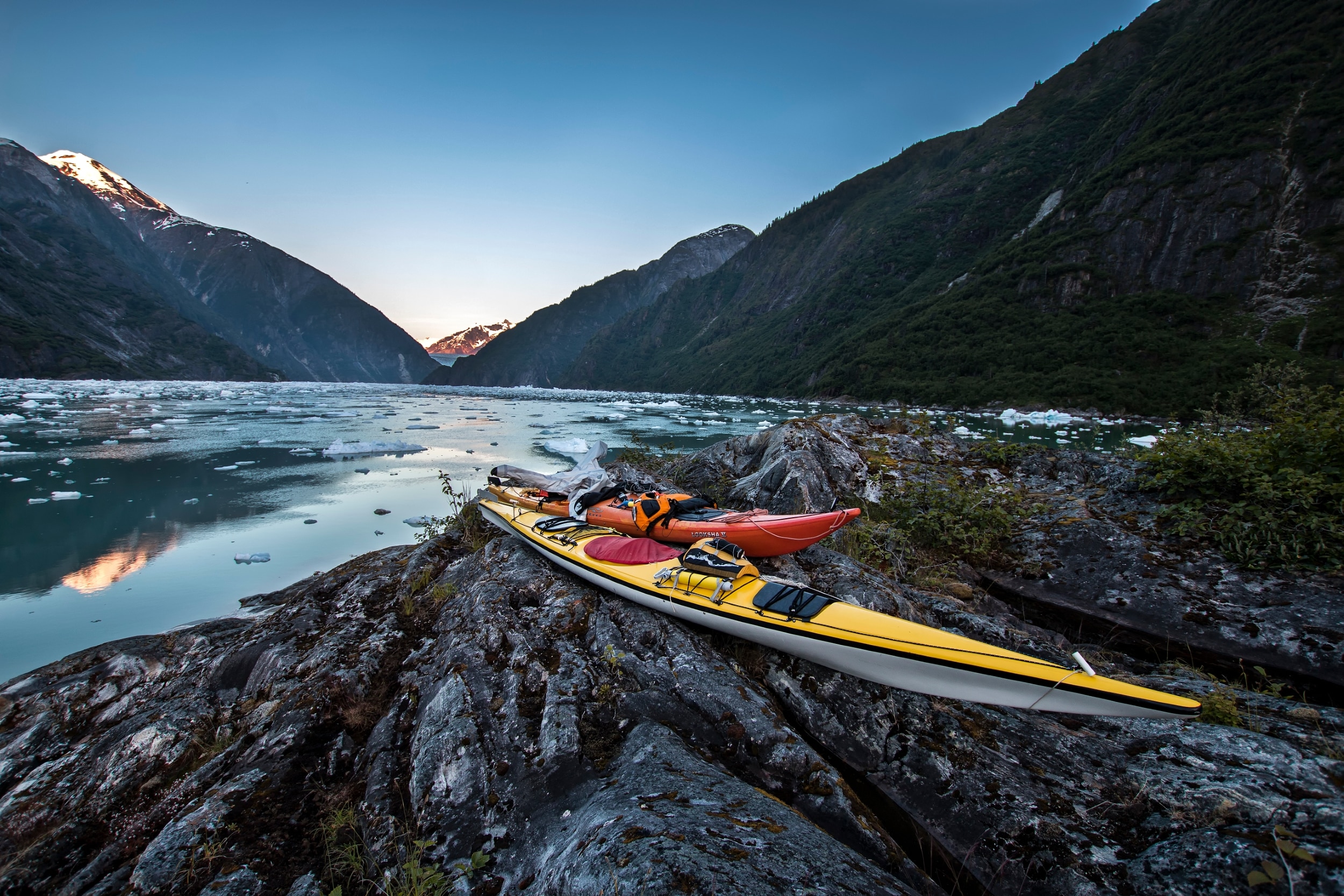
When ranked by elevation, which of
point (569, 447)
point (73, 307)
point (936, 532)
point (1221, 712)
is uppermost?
point (73, 307)

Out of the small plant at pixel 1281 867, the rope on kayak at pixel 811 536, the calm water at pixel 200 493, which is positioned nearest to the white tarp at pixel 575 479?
the rope on kayak at pixel 811 536

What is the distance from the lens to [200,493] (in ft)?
39.3

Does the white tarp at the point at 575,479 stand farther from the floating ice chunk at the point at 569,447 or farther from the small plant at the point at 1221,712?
the floating ice chunk at the point at 569,447

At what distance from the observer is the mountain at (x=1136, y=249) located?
37.1 metres

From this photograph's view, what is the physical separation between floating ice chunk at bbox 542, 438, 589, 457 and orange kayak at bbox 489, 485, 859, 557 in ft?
42.2

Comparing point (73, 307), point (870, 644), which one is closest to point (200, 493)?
point (870, 644)

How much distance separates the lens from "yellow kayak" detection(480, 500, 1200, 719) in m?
2.19

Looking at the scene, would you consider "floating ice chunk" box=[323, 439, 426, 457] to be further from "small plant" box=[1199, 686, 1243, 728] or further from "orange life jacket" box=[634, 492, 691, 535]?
"small plant" box=[1199, 686, 1243, 728]

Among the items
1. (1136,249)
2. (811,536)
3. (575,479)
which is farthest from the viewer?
(1136,249)

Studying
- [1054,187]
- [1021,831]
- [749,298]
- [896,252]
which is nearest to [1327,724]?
[1021,831]

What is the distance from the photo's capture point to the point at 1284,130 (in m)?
41.6

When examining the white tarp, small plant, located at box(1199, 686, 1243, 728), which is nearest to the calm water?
the white tarp

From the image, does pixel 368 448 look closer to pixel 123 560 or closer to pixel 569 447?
pixel 569 447

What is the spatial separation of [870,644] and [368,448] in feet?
66.0
